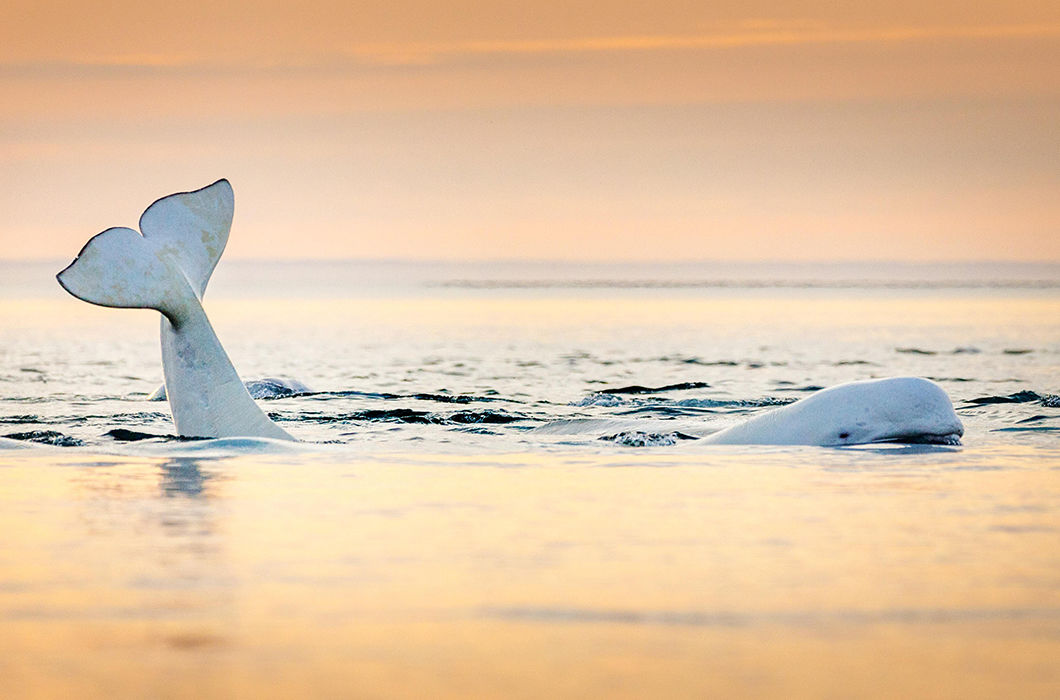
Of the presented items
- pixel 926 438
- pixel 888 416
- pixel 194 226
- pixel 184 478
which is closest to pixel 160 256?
pixel 194 226

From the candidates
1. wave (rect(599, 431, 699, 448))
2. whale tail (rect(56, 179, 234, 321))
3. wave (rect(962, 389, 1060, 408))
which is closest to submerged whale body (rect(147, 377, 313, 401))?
whale tail (rect(56, 179, 234, 321))

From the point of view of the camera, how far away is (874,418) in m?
Answer: 14.2

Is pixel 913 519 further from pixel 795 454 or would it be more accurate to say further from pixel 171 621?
pixel 171 621

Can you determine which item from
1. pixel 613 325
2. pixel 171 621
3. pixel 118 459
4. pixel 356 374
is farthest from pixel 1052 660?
pixel 613 325

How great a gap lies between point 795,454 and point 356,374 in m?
18.1

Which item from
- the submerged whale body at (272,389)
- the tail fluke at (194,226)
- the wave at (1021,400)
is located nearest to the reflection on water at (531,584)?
the tail fluke at (194,226)

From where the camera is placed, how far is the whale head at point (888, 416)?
14188 mm

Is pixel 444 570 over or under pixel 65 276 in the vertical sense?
under

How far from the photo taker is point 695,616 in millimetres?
6930

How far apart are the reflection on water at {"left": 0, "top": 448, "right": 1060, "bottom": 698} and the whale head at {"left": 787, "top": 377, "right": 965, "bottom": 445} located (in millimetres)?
1818

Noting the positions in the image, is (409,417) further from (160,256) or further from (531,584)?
(531,584)

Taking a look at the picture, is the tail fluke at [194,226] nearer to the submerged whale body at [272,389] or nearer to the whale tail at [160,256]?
the whale tail at [160,256]

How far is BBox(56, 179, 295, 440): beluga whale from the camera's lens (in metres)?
13.9

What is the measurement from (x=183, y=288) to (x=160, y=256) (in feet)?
1.29
